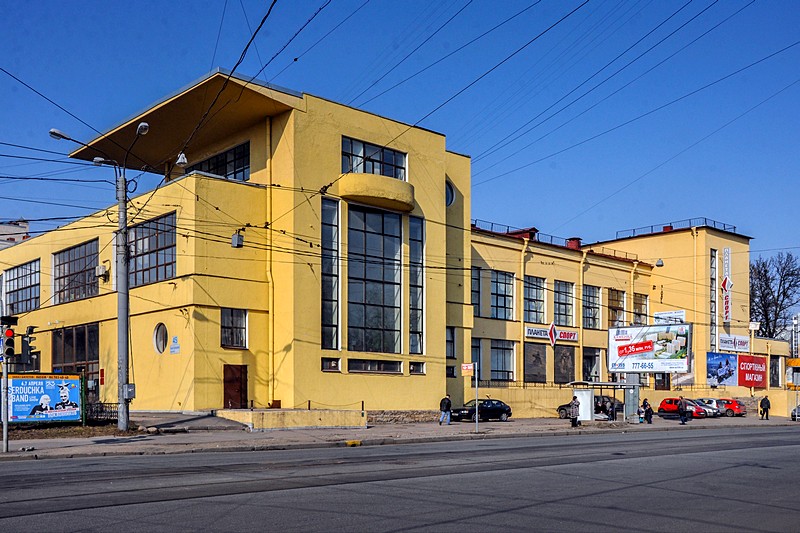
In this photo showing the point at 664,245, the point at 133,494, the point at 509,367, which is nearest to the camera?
the point at 133,494

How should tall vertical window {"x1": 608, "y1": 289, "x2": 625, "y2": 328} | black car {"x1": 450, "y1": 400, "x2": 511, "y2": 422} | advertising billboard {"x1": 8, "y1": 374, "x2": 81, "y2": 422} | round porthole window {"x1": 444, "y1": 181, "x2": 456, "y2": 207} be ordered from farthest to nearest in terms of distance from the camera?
tall vertical window {"x1": 608, "y1": 289, "x2": 625, "y2": 328}
round porthole window {"x1": 444, "y1": 181, "x2": 456, "y2": 207}
black car {"x1": 450, "y1": 400, "x2": 511, "y2": 422}
advertising billboard {"x1": 8, "y1": 374, "x2": 81, "y2": 422}

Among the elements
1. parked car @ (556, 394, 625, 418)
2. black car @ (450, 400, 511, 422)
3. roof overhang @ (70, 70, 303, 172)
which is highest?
roof overhang @ (70, 70, 303, 172)

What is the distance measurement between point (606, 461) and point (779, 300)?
77670mm

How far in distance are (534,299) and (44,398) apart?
35030mm

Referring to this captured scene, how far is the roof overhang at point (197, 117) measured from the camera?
120 feet

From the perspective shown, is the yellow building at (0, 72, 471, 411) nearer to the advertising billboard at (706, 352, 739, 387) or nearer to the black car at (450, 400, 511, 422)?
the black car at (450, 400, 511, 422)

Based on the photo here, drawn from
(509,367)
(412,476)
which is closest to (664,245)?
(509,367)

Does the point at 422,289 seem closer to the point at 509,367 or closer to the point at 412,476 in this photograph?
the point at 509,367

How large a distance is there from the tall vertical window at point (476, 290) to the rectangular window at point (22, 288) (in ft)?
85.2

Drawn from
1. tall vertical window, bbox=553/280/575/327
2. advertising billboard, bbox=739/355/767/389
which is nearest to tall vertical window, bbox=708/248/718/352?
advertising billboard, bbox=739/355/767/389

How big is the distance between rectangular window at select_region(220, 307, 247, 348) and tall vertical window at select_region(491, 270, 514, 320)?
19619mm

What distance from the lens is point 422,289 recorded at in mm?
43156

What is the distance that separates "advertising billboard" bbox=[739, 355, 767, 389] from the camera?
6894 centimetres

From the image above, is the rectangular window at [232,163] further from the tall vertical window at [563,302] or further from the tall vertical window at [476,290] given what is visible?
the tall vertical window at [563,302]
